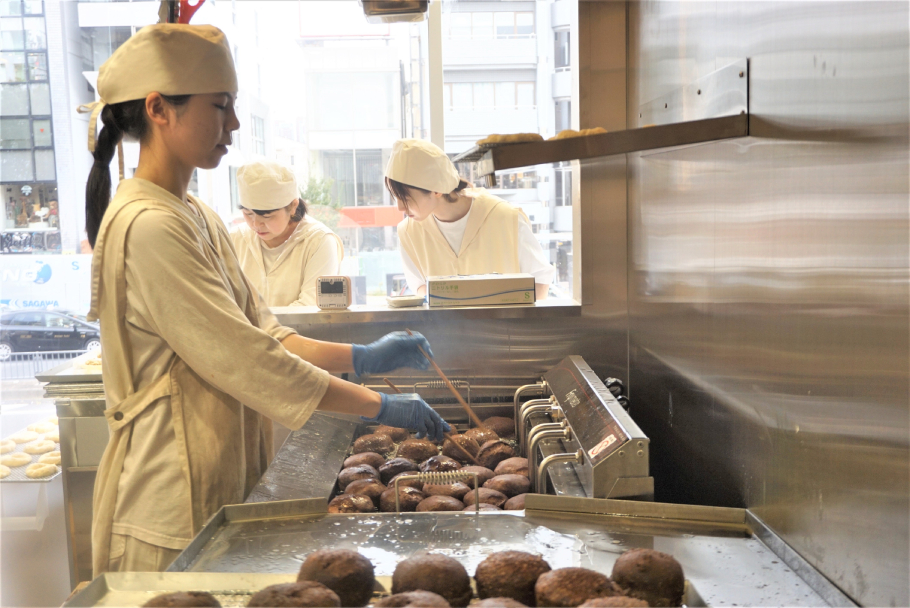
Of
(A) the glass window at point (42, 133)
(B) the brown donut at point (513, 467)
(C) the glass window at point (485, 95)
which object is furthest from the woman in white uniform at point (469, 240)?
(A) the glass window at point (42, 133)

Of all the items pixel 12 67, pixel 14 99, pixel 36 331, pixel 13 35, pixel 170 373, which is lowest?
pixel 36 331

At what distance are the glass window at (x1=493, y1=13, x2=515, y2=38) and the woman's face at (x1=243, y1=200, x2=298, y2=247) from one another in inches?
122

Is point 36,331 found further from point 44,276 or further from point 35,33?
point 35,33

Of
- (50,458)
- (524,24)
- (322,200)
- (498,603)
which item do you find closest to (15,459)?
(50,458)

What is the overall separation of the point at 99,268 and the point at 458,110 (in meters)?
4.82

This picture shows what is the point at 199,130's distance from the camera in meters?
1.49

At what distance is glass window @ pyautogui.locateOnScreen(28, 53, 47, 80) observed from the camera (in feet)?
16.6

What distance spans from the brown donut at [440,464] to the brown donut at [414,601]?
0.81m

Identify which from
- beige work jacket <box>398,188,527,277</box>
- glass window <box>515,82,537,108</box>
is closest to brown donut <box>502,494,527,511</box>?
beige work jacket <box>398,188,527,277</box>

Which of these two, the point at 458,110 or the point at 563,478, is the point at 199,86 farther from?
the point at 458,110

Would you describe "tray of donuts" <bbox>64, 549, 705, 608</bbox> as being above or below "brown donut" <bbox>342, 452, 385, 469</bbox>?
above

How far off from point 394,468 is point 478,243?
5.76 feet

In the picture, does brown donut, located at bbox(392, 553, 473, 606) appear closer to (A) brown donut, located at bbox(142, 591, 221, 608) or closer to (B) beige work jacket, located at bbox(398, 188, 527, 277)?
(A) brown donut, located at bbox(142, 591, 221, 608)

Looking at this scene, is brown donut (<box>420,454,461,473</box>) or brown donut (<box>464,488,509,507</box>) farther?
brown donut (<box>420,454,461,473</box>)
